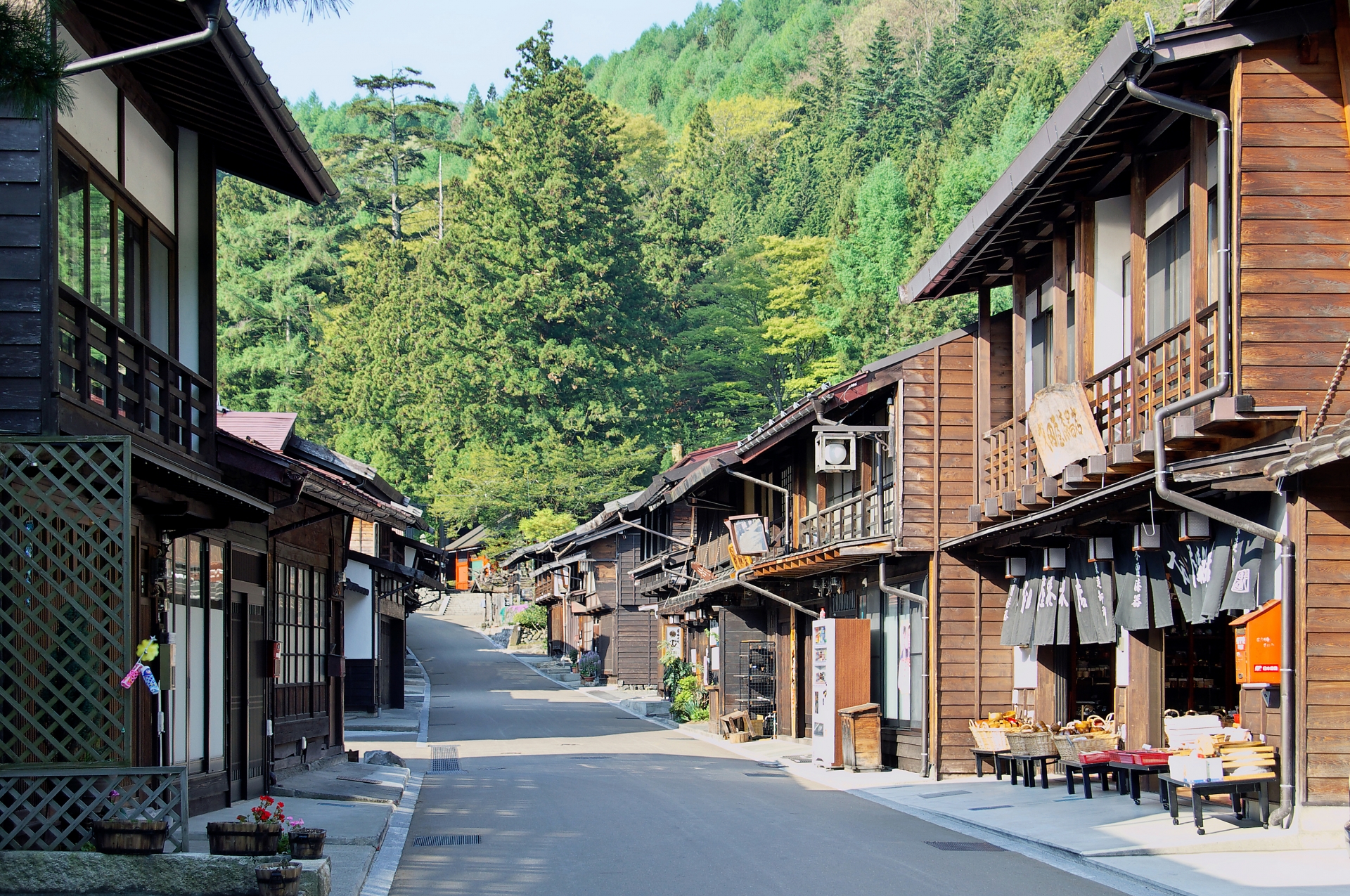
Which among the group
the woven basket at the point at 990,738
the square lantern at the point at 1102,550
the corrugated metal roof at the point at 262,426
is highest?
the corrugated metal roof at the point at 262,426

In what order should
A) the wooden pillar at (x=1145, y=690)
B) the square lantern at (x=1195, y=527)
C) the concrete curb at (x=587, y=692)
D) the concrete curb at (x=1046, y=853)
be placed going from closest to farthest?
the concrete curb at (x=1046, y=853)
the square lantern at (x=1195, y=527)
the wooden pillar at (x=1145, y=690)
the concrete curb at (x=587, y=692)

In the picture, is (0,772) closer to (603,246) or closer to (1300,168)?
(1300,168)

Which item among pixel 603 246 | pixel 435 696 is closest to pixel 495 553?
pixel 603 246

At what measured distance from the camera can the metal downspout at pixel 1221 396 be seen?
38.1 ft

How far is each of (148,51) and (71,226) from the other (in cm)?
257

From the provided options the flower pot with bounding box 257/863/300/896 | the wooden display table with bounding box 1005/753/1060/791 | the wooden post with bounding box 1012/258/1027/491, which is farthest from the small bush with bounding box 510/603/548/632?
the flower pot with bounding box 257/863/300/896

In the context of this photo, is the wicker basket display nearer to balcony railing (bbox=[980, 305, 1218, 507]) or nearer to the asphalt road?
the asphalt road

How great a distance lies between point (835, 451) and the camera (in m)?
21.2

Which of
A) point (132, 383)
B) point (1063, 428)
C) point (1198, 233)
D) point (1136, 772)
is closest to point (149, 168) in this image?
point (132, 383)

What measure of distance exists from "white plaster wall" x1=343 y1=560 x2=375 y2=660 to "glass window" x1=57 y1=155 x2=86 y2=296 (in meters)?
22.1

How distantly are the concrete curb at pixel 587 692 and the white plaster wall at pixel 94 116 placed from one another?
23991 mm

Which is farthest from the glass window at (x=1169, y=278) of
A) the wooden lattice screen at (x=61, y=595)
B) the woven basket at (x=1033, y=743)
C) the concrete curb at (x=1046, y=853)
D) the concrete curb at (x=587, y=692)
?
the concrete curb at (x=587, y=692)

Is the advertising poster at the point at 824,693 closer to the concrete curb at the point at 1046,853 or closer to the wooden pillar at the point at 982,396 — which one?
the concrete curb at the point at 1046,853

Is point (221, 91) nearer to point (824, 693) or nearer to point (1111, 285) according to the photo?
point (1111, 285)
